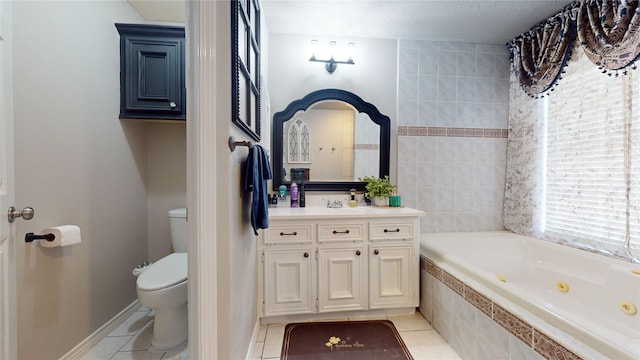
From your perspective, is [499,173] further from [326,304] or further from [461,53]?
[326,304]

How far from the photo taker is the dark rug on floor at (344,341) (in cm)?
159

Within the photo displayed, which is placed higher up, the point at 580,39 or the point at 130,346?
the point at 580,39

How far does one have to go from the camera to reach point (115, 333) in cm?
176

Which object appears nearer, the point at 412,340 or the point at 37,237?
the point at 37,237

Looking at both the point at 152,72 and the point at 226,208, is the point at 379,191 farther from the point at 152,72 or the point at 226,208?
the point at 152,72

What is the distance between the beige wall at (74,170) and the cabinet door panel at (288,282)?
110cm

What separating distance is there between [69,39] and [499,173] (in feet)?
11.4

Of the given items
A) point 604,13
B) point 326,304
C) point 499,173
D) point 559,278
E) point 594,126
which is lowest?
point 326,304

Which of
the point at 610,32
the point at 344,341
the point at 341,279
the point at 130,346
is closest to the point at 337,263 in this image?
the point at 341,279

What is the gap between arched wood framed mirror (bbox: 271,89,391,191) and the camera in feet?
7.62

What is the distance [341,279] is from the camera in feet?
6.32

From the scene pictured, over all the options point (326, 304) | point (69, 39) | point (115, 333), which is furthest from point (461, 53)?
point (115, 333)

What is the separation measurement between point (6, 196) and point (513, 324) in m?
2.31

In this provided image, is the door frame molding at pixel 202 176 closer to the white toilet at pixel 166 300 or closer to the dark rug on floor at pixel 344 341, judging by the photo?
the white toilet at pixel 166 300
